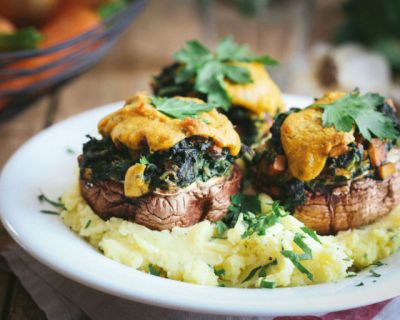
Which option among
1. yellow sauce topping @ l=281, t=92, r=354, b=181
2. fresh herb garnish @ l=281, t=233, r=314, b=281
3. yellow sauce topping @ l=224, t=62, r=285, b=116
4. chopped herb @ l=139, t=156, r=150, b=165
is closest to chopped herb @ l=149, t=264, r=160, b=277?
chopped herb @ l=139, t=156, r=150, b=165

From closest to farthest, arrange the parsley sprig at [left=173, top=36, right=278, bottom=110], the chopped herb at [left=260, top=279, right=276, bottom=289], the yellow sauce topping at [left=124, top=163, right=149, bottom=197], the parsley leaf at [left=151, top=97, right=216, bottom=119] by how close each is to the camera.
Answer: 1. the chopped herb at [left=260, top=279, right=276, bottom=289]
2. the yellow sauce topping at [left=124, top=163, right=149, bottom=197]
3. the parsley leaf at [left=151, top=97, right=216, bottom=119]
4. the parsley sprig at [left=173, top=36, right=278, bottom=110]

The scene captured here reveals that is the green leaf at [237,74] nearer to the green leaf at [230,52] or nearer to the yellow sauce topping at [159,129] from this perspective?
the green leaf at [230,52]

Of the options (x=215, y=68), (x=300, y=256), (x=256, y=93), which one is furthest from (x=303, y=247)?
(x=215, y=68)

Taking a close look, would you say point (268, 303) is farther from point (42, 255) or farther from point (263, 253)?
point (42, 255)

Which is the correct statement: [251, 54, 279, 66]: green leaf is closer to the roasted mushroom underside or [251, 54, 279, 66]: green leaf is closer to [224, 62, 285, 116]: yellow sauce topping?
[224, 62, 285, 116]: yellow sauce topping

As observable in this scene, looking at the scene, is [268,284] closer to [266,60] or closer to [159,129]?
[159,129]
